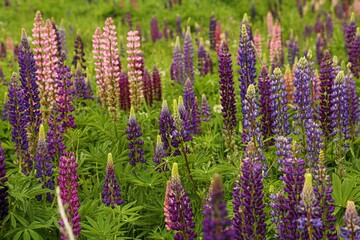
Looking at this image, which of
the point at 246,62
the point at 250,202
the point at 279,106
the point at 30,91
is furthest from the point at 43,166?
the point at 246,62

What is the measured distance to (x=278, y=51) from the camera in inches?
311

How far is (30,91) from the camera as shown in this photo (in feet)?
14.4

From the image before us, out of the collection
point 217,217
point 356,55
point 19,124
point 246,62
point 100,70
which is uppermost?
point 356,55

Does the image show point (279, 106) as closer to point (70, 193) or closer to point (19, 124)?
point (70, 193)

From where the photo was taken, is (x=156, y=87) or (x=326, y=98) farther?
(x=156, y=87)

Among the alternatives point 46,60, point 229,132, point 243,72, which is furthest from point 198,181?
point 46,60

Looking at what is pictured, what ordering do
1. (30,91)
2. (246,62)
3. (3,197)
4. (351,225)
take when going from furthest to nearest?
(246,62) < (30,91) < (3,197) < (351,225)

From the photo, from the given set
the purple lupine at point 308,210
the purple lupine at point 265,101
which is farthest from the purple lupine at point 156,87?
the purple lupine at point 308,210

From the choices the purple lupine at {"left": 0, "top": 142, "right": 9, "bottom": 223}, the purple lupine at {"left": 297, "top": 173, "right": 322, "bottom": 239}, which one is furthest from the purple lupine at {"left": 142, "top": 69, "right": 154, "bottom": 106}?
the purple lupine at {"left": 297, "top": 173, "right": 322, "bottom": 239}

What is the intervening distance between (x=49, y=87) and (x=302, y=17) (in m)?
10.4

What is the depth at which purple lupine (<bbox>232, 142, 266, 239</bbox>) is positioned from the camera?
8.96 feet

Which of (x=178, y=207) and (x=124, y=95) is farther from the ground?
(x=124, y=95)

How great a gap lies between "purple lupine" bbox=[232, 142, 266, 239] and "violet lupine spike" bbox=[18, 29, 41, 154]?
2.15 meters

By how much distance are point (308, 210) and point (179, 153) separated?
1.77 m
